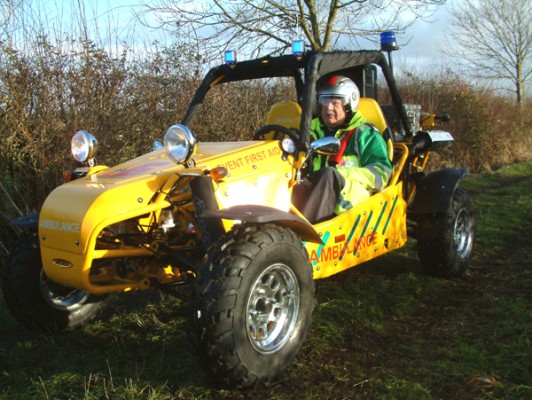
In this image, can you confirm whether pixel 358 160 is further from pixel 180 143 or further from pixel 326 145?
pixel 180 143

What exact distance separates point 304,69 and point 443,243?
197 cm

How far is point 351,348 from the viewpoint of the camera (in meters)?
3.43

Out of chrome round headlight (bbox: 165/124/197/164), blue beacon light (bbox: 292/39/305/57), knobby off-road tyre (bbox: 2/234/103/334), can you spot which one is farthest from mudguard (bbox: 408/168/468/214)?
knobby off-road tyre (bbox: 2/234/103/334)

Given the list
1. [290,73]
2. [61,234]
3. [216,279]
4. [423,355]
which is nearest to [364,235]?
[423,355]

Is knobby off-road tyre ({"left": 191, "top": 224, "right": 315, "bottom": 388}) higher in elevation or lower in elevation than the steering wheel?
lower

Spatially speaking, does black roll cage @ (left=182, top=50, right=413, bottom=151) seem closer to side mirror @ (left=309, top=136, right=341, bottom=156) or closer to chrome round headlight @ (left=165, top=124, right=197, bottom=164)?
side mirror @ (left=309, top=136, right=341, bottom=156)

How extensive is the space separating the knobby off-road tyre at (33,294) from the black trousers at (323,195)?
5.70ft

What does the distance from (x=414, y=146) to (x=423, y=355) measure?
2150mm

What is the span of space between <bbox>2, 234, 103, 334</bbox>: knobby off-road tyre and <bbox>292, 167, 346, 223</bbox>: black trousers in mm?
1737

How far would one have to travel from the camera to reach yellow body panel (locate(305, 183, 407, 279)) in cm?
372

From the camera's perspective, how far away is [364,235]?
410cm

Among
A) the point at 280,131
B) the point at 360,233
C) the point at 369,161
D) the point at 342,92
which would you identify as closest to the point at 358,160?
the point at 369,161

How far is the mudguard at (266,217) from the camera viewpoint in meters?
2.85

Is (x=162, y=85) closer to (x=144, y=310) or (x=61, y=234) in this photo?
(x=144, y=310)
